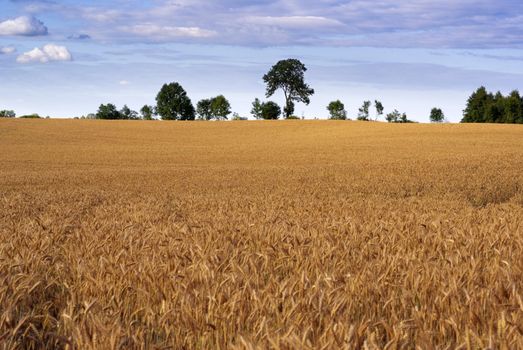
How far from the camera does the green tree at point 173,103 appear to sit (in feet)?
349

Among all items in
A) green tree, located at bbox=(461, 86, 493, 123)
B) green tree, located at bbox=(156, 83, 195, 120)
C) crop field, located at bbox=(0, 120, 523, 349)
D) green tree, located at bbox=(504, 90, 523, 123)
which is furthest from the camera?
green tree, located at bbox=(156, 83, 195, 120)

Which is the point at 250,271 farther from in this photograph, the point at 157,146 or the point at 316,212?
the point at 157,146

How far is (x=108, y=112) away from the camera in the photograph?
120 meters

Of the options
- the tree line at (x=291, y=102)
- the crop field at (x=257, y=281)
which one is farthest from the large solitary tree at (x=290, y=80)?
the crop field at (x=257, y=281)

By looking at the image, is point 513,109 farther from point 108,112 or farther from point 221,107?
point 108,112

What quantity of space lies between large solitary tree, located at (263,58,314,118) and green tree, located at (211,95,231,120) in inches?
680

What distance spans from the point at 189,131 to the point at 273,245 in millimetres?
55752

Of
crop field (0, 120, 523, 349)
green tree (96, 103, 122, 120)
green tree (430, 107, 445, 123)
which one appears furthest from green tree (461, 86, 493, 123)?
crop field (0, 120, 523, 349)

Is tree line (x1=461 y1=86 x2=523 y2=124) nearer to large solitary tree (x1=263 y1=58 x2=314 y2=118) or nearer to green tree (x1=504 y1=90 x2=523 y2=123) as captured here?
green tree (x1=504 y1=90 x2=523 y2=123)

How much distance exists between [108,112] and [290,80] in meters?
37.8

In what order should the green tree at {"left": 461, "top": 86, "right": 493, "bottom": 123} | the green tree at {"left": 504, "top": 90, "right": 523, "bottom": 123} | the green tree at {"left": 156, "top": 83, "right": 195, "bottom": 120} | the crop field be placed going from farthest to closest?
1. the green tree at {"left": 156, "top": 83, "right": 195, "bottom": 120}
2. the green tree at {"left": 461, "top": 86, "right": 493, "bottom": 123}
3. the green tree at {"left": 504, "top": 90, "right": 523, "bottom": 123}
4. the crop field

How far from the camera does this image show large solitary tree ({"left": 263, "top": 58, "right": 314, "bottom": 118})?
329 feet

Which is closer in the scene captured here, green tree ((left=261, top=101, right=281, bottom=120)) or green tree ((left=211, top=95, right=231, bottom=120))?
green tree ((left=261, top=101, right=281, bottom=120))

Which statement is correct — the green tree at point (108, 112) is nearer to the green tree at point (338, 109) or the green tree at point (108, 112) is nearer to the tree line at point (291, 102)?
the tree line at point (291, 102)
